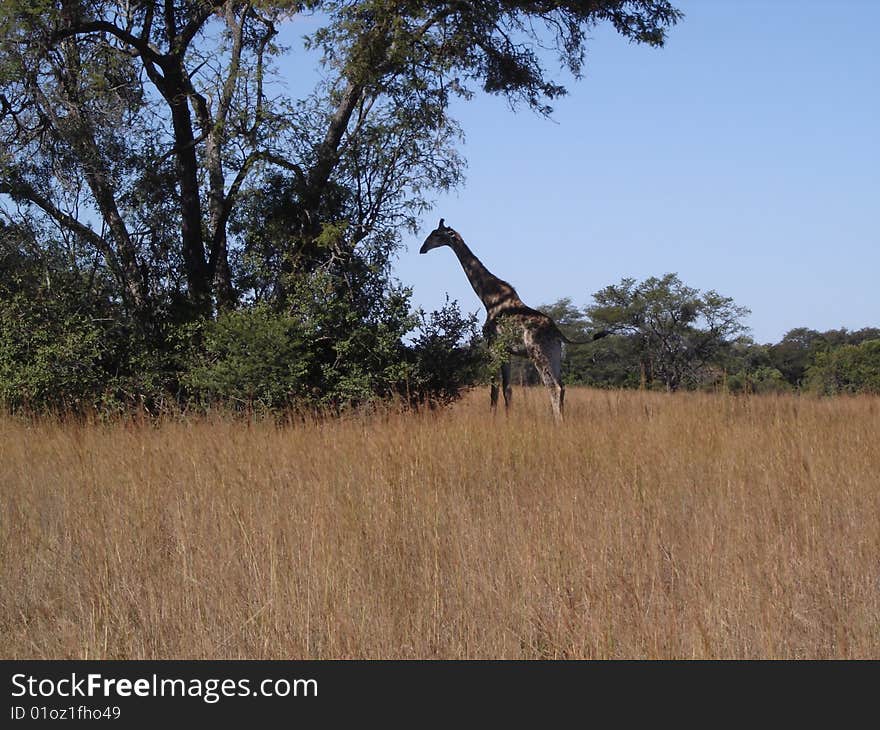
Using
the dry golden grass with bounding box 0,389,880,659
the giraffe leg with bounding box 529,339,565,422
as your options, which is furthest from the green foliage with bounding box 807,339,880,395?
the dry golden grass with bounding box 0,389,880,659

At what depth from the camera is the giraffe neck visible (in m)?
13.7

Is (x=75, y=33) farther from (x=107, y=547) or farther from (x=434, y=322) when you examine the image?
(x=107, y=547)

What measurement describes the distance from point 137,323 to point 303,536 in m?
8.42

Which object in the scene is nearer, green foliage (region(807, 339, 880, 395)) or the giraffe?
the giraffe

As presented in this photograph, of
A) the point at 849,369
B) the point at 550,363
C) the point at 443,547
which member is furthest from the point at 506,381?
the point at 849,369

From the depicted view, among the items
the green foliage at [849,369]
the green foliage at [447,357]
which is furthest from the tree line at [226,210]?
the green foliage at [849,369]

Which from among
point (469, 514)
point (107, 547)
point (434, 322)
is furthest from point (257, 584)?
point (434, 322)

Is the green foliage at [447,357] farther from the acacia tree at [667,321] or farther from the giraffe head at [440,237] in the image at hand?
the acacia tree at [667,321]

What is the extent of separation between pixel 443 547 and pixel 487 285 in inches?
358

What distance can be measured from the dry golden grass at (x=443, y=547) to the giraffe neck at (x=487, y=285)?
540cm

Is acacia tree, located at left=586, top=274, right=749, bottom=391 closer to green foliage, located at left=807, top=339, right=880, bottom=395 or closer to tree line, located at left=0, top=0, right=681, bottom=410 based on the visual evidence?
green foliage, located at left=807, top=339, right=880, bottom=395

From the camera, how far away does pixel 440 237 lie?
572 inches

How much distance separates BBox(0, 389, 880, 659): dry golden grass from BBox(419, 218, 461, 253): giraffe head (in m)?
6.51

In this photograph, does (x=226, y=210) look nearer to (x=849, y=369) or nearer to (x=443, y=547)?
(x=443, y=547)
